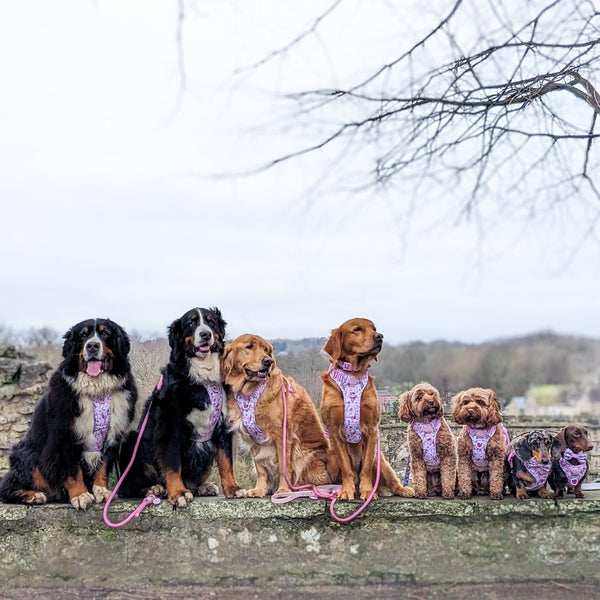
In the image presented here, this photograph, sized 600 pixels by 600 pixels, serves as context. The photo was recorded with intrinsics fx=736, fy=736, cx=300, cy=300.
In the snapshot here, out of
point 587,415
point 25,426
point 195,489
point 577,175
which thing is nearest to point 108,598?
point 195,489

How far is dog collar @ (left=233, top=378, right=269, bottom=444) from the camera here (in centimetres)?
483

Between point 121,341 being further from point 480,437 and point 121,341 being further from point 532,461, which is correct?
point 532,461

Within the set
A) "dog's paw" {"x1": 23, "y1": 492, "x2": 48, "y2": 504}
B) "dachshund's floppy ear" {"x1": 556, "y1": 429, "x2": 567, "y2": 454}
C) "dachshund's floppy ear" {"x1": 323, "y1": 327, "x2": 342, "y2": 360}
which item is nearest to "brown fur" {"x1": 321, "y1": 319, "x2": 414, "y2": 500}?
"dachshund's floppy ear" {"x1": 323, "y1": 327, "x2": 342, "y2": 360}

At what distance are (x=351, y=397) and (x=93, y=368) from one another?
166 centimetres

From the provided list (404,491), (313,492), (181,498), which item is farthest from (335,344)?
(181,498)

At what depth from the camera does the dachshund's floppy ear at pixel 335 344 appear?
471 centimetres

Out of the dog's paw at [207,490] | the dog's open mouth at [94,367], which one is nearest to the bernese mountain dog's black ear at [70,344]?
the dog's open mouth at [94,367]

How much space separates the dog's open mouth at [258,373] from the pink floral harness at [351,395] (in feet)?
1.45

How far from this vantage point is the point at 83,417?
4.76 m

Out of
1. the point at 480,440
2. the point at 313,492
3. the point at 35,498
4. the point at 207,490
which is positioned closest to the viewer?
the point at 480,440

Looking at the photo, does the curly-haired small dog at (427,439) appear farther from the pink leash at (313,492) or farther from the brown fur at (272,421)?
the brown fur at (272,421)

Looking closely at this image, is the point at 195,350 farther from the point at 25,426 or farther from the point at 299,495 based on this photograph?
the point at 25,426

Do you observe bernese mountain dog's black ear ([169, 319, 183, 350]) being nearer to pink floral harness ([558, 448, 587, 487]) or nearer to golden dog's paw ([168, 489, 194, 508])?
golden dog's paw ([168, 489, 194, 508])

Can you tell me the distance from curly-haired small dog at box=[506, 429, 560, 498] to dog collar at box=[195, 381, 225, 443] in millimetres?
1901
